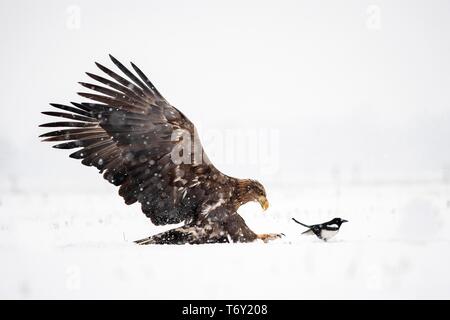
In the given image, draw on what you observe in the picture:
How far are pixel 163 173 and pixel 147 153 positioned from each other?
0.31 m

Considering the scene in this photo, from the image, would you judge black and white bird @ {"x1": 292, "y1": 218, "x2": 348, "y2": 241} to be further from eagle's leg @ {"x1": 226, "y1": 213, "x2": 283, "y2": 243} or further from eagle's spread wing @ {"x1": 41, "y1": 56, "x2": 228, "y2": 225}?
eagle's spread wing @ {"x1": 41, "y1": 56, "x2": 228, "y2": 225}

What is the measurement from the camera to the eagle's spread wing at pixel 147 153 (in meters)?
7.16

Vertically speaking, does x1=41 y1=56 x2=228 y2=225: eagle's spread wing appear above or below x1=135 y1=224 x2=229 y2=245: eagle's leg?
above

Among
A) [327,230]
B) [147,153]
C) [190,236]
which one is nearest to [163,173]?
[147,153]

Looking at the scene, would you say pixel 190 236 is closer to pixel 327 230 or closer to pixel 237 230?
pixel 237 230

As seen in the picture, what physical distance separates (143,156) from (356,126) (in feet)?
172

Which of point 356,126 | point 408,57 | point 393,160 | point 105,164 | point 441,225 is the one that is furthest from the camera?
point 408,57

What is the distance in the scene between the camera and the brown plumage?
23.5ft

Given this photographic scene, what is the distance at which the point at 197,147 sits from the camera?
23.0 feet

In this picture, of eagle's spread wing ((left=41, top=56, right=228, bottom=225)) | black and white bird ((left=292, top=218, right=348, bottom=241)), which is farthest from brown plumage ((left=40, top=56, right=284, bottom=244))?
black and white bird ((left=292, top=218, right=348, bottom=241))

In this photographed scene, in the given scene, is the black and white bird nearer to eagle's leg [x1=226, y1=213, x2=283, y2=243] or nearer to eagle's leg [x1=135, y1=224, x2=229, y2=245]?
eagle's leg [x1=226, y1=213, x2=283, y2=243]

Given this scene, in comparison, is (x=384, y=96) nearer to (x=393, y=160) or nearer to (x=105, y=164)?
(x=393, y=160)

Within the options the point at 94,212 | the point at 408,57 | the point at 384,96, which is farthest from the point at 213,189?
the point at 408,57

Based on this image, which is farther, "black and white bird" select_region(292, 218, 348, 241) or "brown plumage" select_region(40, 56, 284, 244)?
"black and white bird" select_region(292, 218, 348, 241)
